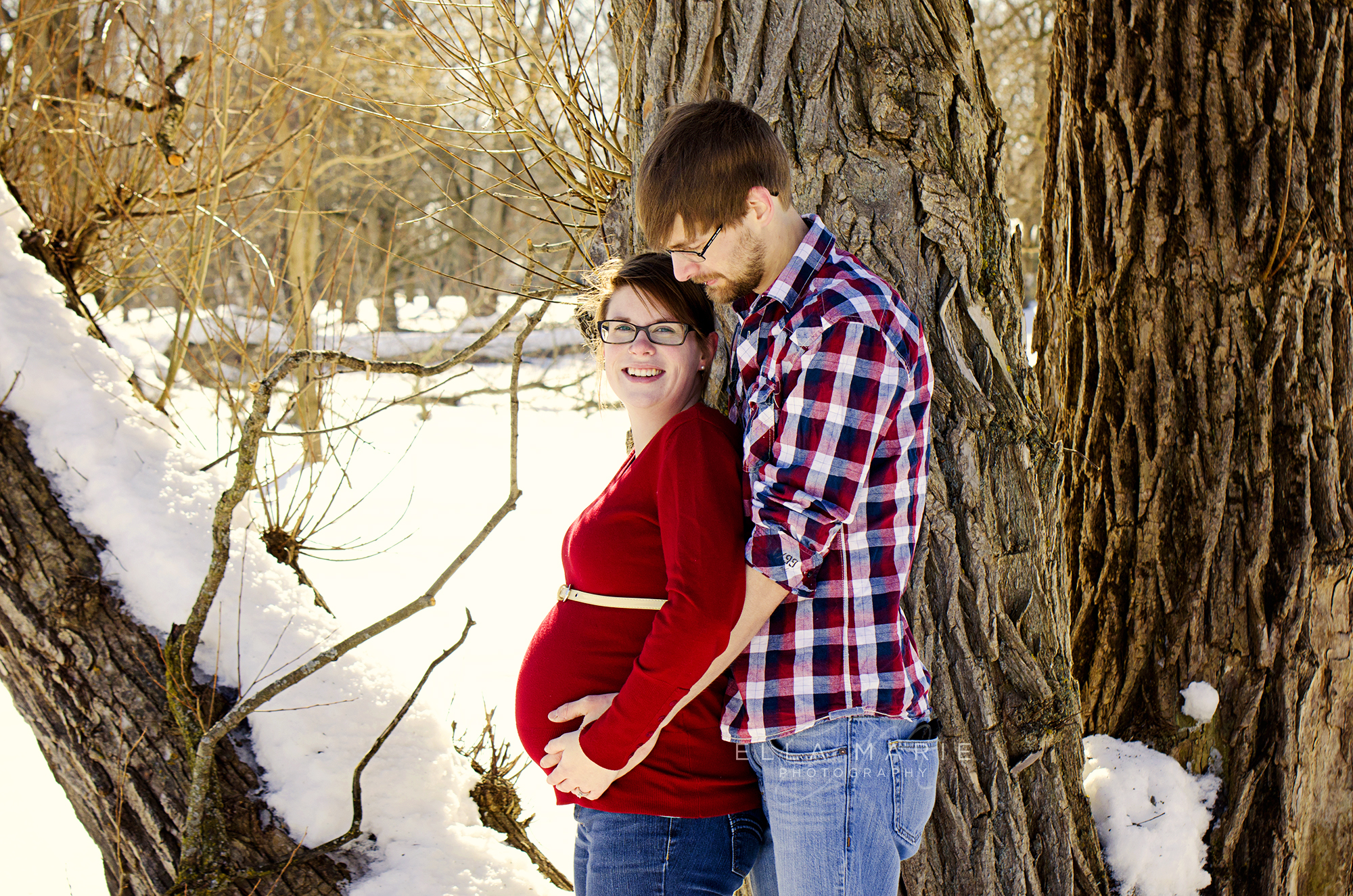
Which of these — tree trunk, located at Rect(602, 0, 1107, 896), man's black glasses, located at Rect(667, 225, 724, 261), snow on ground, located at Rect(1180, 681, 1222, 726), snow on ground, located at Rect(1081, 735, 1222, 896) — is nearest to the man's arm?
man's black glasses, located at Rect(667, 225, 724, 261)

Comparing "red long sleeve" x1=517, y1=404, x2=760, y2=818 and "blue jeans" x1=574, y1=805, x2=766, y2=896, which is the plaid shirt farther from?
"blue jeans" x1=574, y1=805, x2=766, y2=896

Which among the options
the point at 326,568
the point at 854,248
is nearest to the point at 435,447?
the point at 326,568

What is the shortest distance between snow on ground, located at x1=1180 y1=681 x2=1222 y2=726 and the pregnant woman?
5.11ft

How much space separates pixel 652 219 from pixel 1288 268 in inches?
77.5

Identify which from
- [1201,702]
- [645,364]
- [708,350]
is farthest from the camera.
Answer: [1201,702]

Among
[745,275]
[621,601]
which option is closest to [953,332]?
[745,275]

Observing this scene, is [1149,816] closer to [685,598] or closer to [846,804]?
[846,804]

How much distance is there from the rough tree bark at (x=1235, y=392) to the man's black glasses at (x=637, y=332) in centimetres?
137

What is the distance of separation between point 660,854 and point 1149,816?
63.0 inches

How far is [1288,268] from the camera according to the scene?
2.39 metres

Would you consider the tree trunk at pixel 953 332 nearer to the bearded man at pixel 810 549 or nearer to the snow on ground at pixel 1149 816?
the snow on ground at pixel 1149 816

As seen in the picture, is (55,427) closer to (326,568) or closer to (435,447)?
(326,568)

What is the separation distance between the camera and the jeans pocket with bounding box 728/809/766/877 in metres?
1.57

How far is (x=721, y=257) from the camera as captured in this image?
4.77 ft
